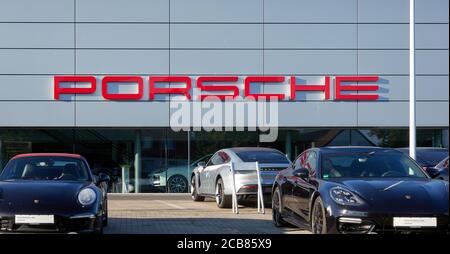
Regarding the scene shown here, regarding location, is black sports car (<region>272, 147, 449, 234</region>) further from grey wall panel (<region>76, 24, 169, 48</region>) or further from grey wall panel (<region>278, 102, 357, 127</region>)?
grey wall panel (<region>76, 24, 169, 48</region>)

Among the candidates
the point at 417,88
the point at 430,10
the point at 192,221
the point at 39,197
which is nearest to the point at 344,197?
the point at 39,197

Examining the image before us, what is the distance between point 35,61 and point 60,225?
14.3 m

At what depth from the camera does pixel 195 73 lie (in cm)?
2291

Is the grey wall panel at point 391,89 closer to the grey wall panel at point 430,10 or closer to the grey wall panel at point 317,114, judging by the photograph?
the grey wall panel at point 317,114

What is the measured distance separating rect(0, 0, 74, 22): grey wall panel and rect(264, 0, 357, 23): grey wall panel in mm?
6530

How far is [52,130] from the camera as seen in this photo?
22797mm

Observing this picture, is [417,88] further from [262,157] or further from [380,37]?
[262,157]

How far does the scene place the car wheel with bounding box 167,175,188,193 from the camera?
2331 centimetres

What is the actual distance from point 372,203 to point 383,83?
15.0 m

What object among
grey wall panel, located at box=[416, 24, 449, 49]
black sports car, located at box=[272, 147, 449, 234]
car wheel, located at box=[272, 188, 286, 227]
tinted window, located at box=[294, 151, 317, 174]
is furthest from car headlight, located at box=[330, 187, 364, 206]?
grey wall panel, located at box=[416, 24, 449, 49]

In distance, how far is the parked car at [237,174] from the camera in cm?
1525

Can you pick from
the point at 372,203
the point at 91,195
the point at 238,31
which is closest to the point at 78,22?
the point at 238,31

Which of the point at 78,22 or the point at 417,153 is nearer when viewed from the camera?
the point at 417,153
